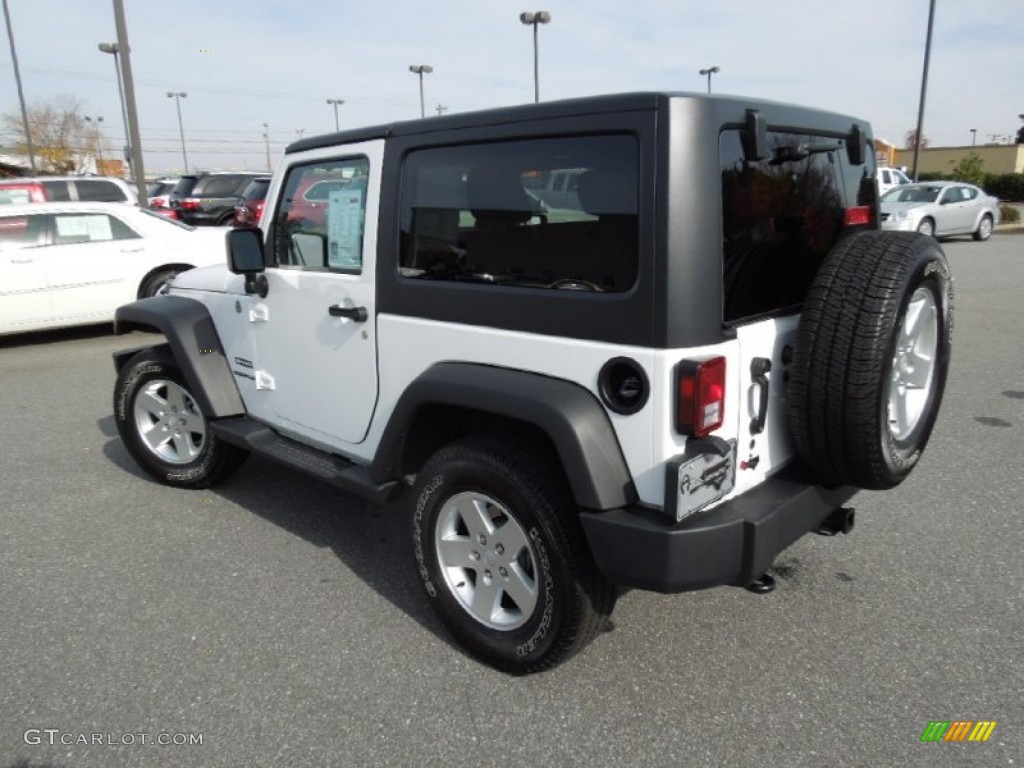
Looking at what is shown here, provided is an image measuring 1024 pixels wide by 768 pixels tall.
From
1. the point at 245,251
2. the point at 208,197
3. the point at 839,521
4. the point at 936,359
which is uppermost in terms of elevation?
the point at 208,197

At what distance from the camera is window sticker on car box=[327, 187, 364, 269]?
311 centimetres

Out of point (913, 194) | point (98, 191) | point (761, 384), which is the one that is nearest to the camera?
point (761, 384)

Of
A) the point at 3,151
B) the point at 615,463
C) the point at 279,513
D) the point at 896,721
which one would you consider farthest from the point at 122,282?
the point at 3,151

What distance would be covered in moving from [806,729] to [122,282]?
28.9 feet

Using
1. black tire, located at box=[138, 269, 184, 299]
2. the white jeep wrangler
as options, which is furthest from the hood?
black tire, located at box=[138, 269, 184, 299]

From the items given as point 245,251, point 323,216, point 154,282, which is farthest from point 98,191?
point 323,216

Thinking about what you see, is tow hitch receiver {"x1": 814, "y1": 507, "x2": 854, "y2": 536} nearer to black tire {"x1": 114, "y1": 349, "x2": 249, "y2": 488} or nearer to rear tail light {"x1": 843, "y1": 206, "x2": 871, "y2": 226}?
rear tail light {"x1": 843, "y1": 206, "x2": 871, "y2": 226}

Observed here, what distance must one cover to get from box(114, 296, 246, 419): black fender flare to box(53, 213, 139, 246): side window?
18.7 feet

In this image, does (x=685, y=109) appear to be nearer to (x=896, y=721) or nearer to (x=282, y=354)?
(x=896, y=721)

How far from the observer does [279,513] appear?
4047 mm

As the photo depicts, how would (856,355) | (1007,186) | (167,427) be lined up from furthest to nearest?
1. (1007,186)
2. (167,427)
3. (856,355)

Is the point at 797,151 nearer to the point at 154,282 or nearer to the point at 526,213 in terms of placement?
the point at 526,213

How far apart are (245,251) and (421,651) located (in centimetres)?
197

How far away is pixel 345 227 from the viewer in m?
3.18
